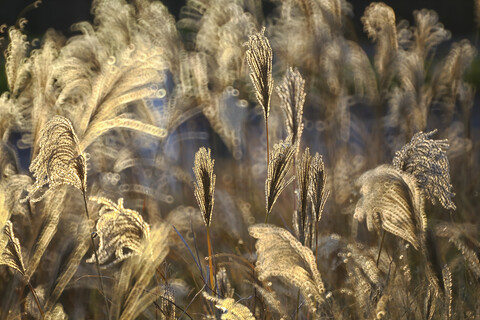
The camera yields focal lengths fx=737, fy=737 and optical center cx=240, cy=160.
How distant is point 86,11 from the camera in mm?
15797

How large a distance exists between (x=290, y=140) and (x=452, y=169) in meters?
2.26

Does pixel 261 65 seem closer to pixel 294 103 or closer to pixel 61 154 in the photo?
pixel 294 103

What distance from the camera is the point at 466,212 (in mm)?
3359

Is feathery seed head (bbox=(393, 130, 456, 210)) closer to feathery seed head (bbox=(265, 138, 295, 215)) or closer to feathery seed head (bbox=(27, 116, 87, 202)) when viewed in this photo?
feathery seed head (bbox=(265, 138, 295, 215))

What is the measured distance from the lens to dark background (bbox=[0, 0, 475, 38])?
15805mm

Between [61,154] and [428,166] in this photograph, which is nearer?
[428,166]

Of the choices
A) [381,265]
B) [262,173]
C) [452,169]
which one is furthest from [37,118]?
[452,169]

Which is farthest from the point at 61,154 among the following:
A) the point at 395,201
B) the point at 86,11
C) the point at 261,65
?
the point at 86,11

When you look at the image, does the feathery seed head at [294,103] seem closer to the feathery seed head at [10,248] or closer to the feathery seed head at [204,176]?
the feathery seed head at [204,176]

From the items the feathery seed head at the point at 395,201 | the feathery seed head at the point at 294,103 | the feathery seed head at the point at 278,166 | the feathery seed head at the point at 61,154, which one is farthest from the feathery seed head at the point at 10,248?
the feathery seed head at the point at 395,201

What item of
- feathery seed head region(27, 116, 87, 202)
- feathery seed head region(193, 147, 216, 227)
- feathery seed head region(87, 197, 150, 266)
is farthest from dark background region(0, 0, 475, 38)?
feathery seed head region(193, 147, 216, 227)

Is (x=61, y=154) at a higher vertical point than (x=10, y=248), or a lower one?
higher

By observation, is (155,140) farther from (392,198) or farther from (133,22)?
(392,198)

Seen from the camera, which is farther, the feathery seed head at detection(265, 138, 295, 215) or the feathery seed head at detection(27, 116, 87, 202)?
the feathery seed head at detection(27, 116, 87, 202)
